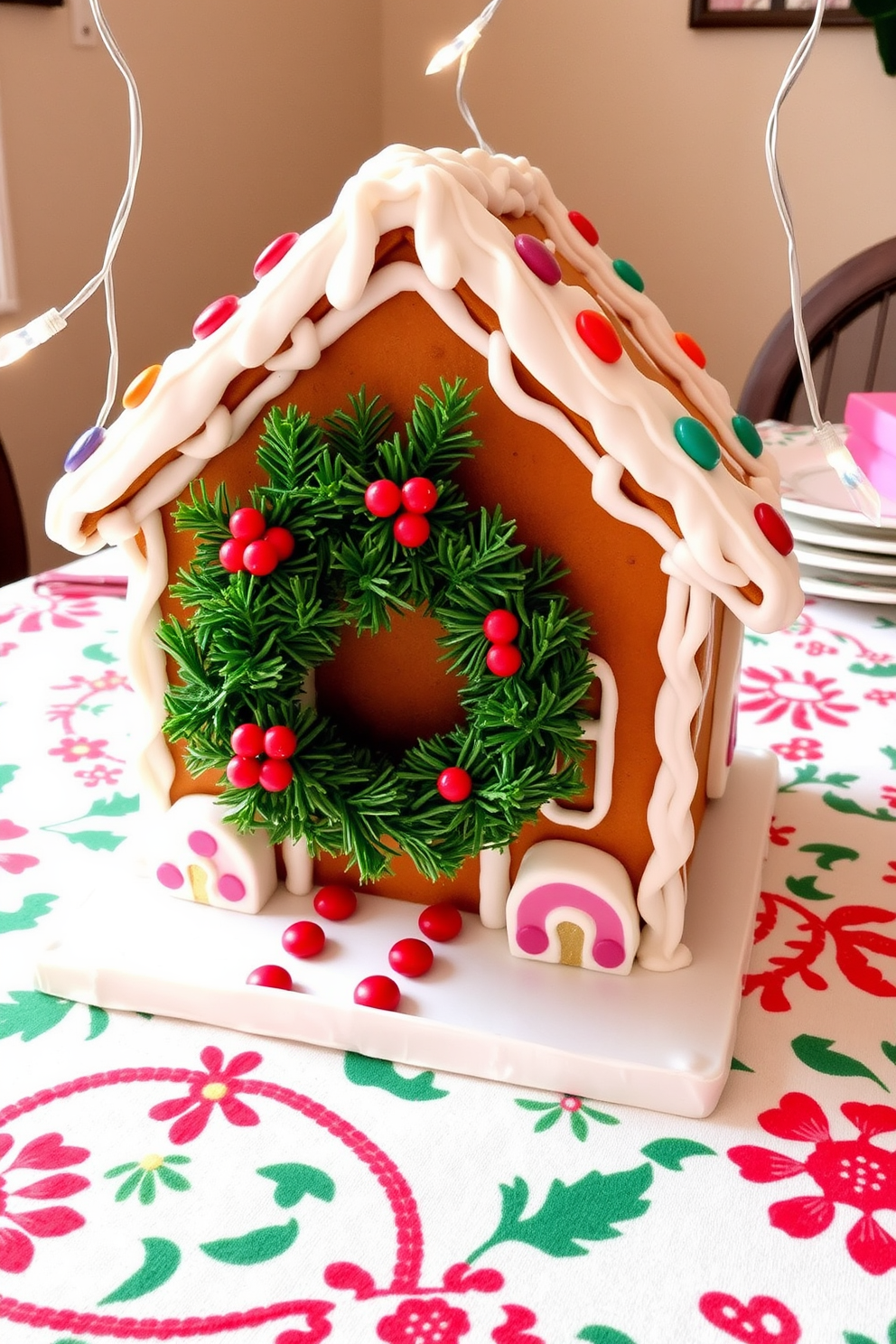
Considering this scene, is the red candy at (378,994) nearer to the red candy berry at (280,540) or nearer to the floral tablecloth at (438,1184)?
the floral tablecloth at (438,1184)

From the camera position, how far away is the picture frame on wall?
204cm

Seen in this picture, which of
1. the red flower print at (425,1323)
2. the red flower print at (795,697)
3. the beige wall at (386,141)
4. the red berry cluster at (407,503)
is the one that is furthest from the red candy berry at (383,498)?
the beige wall at (386,141)

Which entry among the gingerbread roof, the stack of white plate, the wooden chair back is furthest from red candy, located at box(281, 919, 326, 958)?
the wooden chair back

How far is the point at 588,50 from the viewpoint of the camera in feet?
7.34

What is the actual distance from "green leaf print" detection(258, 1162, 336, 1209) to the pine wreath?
0.15m

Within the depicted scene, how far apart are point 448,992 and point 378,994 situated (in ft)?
0.12

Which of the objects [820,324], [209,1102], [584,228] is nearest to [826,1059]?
[209,1102]

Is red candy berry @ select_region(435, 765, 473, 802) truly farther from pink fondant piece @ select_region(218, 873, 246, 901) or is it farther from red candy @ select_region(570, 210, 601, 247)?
red candy @ select_region(570, 210, 601, 247)

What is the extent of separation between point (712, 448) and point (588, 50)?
6.66 ft

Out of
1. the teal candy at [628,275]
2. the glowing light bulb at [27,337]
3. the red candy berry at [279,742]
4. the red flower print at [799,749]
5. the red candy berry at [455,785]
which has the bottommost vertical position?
the red flower print at [799,749]

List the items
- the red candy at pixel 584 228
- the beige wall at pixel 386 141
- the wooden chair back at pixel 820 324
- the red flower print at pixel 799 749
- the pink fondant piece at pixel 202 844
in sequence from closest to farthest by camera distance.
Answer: the pink fondant piece at pixel 202 844 < the red candy at pixel 584 228 < the red flower print at pixel 799 749 < the wooden chair back at pixel 820 324 < the beige wall at pixel 386 141

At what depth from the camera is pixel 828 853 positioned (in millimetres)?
709

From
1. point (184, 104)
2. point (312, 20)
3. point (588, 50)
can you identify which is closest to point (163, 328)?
point (184, 104)

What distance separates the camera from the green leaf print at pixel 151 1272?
16.6 inches
